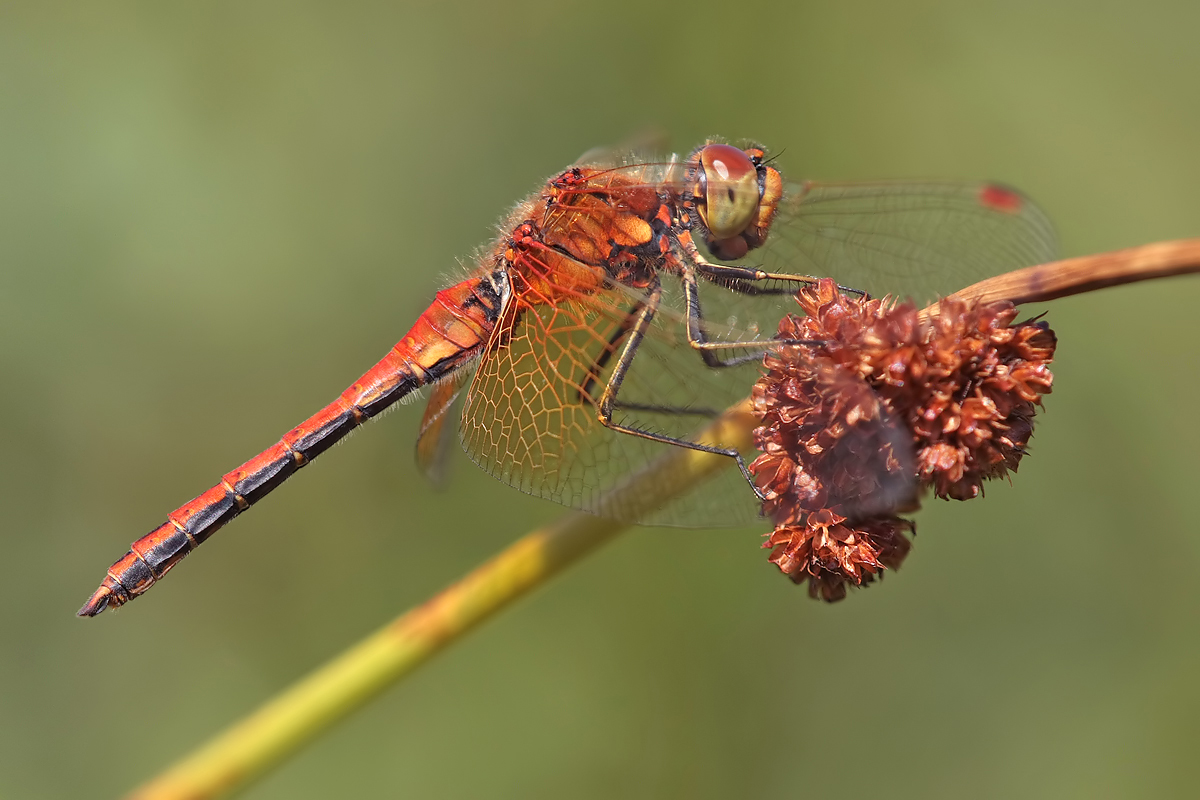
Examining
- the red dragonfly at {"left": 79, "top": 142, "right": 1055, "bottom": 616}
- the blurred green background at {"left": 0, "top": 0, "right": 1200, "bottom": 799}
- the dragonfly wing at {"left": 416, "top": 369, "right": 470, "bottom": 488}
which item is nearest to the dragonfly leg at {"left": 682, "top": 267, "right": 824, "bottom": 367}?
the red dragonfly at {"left": 79, "top": 142, "right": 1055, "bottom": 616}

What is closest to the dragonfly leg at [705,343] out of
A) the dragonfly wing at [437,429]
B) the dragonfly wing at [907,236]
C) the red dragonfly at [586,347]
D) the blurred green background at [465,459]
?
the red dragonfly at [586,347]

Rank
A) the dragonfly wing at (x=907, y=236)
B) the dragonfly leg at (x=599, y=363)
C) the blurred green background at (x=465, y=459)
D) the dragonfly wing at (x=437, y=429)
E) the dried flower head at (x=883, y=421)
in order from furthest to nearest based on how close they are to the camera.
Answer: the blurred green background at (x=465, y=459), the dragonfly wing at (x=907, y=236), the dragonfly wing at (x=437, y=429), the dragonfly leg at (x=599, y=363), the dried flower head at (x=883, y=421)

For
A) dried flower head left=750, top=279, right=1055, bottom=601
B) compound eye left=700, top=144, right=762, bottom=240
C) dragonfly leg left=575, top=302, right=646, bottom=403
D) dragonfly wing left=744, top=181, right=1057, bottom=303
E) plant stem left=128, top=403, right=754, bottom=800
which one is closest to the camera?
dried flower head left=750, top=279, right=1055, bottom=601

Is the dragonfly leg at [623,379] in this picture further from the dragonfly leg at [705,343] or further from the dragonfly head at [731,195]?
the dragonfly head at [731,195]

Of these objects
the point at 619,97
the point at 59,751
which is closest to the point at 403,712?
the point at 59,751

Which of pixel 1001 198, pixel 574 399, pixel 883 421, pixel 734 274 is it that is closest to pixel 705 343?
pixel 734 274

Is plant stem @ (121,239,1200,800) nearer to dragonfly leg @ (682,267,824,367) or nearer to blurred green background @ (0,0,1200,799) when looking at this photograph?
dragonfly leg @ (682,267,824,367)
